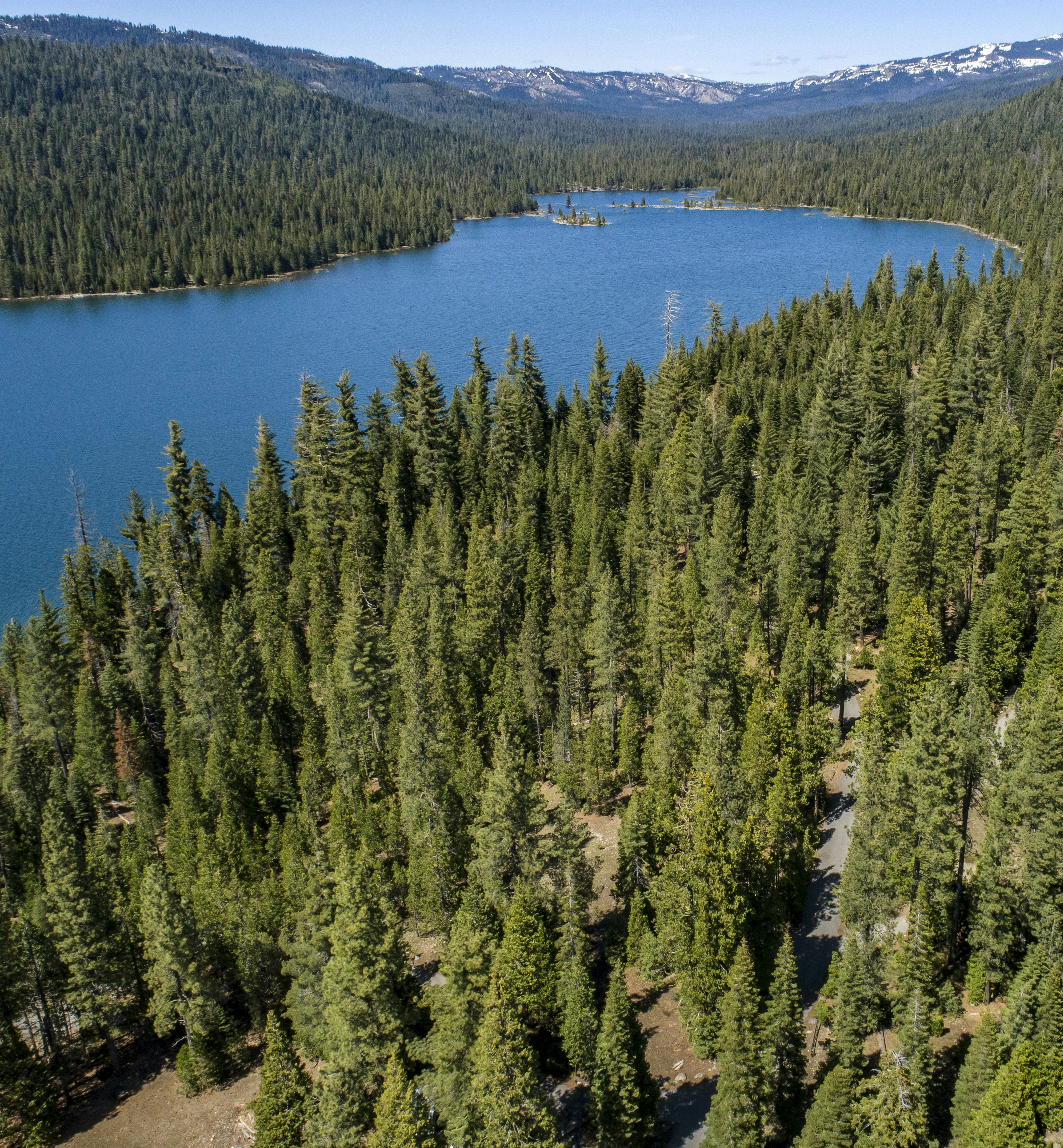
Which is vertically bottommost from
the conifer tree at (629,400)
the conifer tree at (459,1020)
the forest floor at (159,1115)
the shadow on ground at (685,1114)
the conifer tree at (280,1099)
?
the forest floor at (159,1115)

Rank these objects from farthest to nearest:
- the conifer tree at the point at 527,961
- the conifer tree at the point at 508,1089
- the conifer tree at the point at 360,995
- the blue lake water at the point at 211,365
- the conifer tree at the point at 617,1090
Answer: the blue lake water at the point at 211,365 → the conifer tree at the point at 360,995 → the conifer tree at the point at 527,961 → the conifer tree at the point at 617,1090 → the conifer tree at the point at 508,1089

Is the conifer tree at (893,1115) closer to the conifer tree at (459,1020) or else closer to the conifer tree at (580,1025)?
the conifer tree at (580,1025)

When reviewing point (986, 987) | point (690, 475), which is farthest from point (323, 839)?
point (690, 475)

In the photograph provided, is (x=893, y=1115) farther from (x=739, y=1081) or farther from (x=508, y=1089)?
(x=508, y=1089)

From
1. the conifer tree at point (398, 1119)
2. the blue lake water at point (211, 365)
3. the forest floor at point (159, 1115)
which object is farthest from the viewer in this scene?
the blue lake water at point (211, 365)

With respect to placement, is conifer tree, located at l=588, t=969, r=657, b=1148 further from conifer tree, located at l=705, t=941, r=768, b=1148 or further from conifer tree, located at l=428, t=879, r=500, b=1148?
conifer tree, located at l=428, t=879, r=500, b=1148

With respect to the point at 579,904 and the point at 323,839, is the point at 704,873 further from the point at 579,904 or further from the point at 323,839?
the point at 323,839

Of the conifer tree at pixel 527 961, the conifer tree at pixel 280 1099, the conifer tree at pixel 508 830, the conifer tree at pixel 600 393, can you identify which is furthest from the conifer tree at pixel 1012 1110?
the conifer tree at pixel 600 393

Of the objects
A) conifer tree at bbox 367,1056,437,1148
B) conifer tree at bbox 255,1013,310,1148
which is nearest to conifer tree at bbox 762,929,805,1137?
conifer tree at bbox 367,1056,437,1148
